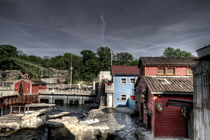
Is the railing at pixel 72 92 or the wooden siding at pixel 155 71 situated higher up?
the wooden siding at pixel 155 71

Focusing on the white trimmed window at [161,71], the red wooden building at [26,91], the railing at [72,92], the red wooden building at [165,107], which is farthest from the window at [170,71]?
the red wooden building at [26,91]

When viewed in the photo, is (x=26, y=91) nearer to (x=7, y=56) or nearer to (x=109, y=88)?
(x=109, y=88)

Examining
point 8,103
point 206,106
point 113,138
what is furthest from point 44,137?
point 8,103

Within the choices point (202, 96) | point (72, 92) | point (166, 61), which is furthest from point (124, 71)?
point (202, 96)

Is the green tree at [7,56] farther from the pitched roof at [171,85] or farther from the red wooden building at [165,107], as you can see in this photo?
the red wooden building at [165,107]

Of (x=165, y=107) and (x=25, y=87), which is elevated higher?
(x=165, y=107)

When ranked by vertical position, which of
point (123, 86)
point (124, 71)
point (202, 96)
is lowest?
point (123, 86)

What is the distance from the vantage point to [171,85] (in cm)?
1588

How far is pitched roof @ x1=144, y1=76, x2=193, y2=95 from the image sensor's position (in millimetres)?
14445

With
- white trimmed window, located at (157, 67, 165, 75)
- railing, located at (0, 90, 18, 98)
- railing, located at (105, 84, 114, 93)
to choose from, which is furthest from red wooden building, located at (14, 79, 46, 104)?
white trimmed window, located at (157, 67, 165, 75)

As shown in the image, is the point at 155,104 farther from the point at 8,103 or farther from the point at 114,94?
the point at 8,103

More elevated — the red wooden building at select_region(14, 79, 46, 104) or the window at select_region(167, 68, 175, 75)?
the window at select_region(167, 68, 175, 75)

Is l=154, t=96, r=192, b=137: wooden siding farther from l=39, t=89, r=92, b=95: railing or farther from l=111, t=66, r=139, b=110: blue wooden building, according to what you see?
l=39, t=89, r=92, b=95: railing

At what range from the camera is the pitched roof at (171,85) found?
14.4m
